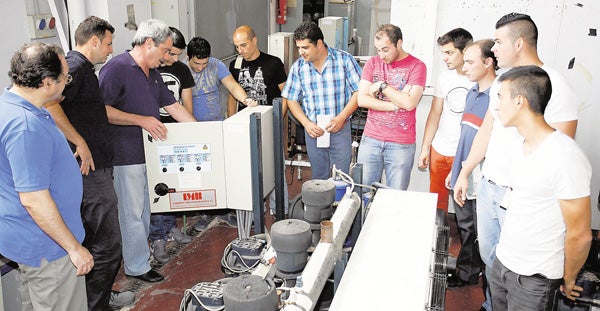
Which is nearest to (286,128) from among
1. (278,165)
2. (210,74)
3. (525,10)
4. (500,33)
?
(210,74)

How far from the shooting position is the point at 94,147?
2.53 m

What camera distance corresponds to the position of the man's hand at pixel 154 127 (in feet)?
8.98

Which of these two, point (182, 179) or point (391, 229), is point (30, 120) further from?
point (391, 229)

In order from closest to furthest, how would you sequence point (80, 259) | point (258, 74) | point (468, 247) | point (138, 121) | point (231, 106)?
point (80, 259), point (138, 121), point (468, 247), point (258, 74), point (231, 106)

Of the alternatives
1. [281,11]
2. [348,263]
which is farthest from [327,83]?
[281,11]

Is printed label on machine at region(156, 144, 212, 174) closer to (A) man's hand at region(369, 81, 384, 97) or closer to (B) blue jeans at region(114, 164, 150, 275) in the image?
(B) blue jeans at region(114, 164, 150, 275)

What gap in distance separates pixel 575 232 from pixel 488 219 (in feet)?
2.05

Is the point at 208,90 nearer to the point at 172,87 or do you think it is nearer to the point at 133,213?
the point at 172,87

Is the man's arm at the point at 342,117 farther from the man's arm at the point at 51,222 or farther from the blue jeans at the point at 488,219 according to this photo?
the man's arm at the point at 51,222

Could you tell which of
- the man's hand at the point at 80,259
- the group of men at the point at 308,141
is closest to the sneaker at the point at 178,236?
the group of men at the point at 308,141

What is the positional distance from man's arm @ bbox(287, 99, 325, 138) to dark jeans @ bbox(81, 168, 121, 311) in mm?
1298

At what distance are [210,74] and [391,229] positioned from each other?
211 cm

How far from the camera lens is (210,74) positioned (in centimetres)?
356

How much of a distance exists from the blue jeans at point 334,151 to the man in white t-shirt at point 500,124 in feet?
3.75
